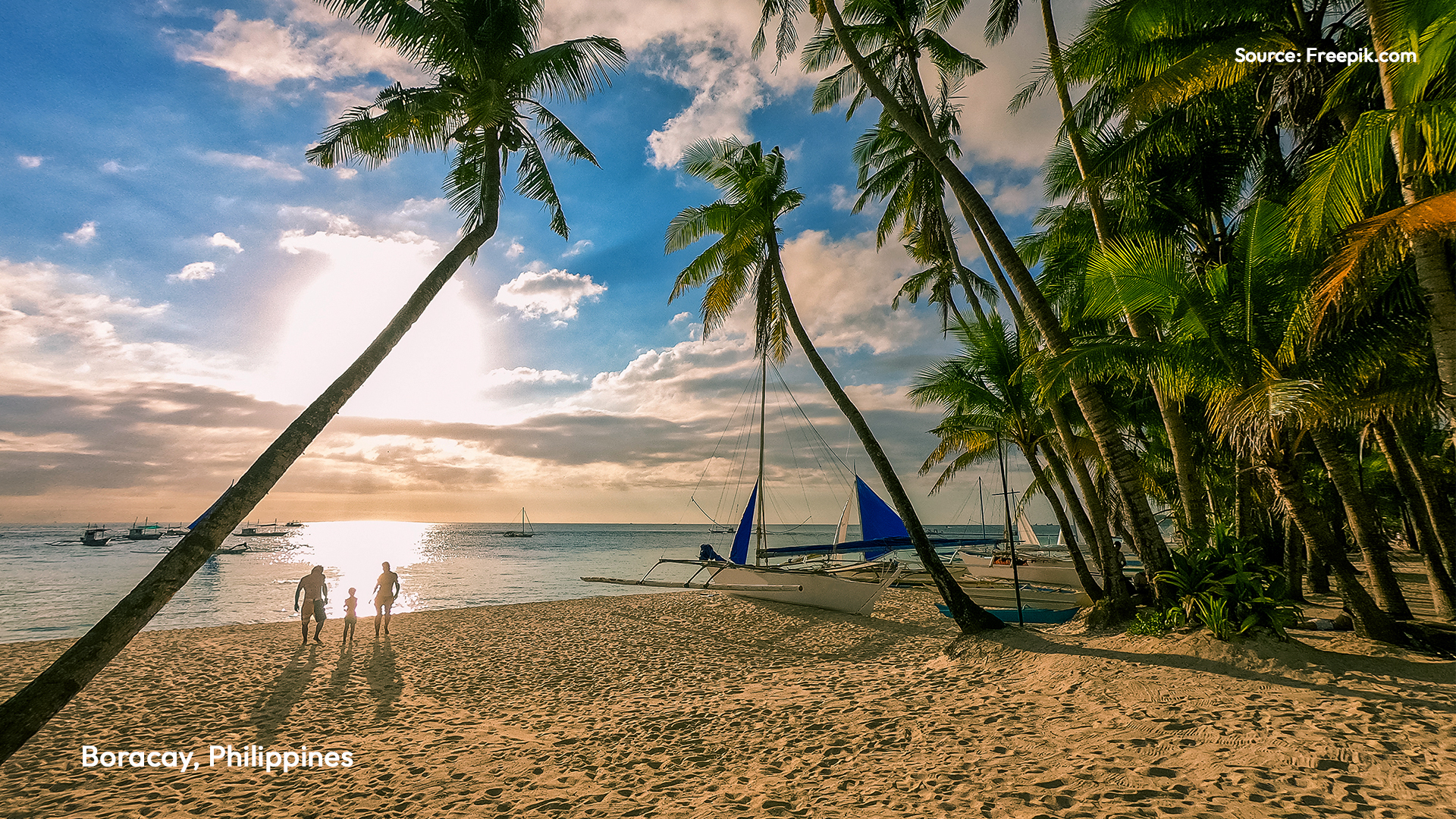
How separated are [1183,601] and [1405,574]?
24.2m

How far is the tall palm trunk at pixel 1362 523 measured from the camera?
278 inches

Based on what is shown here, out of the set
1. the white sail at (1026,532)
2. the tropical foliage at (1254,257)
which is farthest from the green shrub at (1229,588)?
the white sail at (1026,532)

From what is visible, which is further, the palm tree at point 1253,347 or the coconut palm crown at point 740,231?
the coconut palm crown at point 740,231

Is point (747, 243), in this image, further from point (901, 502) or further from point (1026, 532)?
point (1026, 532)

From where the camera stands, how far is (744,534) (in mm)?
19219

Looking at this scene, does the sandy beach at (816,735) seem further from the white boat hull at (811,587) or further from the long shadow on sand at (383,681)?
the white boat hull at (811,587)

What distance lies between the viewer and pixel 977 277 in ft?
60.2

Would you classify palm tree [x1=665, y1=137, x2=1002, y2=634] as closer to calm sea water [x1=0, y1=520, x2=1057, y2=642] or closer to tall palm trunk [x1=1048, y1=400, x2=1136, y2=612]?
tall palm trunk [x1=1048, y1=400, x2=1136, y2=612]

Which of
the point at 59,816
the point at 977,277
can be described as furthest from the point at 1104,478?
the point at 59,816

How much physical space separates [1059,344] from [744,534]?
12343 mm

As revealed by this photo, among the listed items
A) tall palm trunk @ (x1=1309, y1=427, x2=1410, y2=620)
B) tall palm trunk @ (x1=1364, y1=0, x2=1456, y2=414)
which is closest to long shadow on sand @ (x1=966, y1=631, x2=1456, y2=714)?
tall palm trunk @ (x1=1309, y1=427, x2=1410, y2=620)

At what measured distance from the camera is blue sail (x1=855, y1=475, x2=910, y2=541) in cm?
2008

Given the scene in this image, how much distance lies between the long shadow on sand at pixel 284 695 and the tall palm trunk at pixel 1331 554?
12428 millimetres

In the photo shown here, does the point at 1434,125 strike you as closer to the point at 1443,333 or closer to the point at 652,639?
the point at 1443,333
